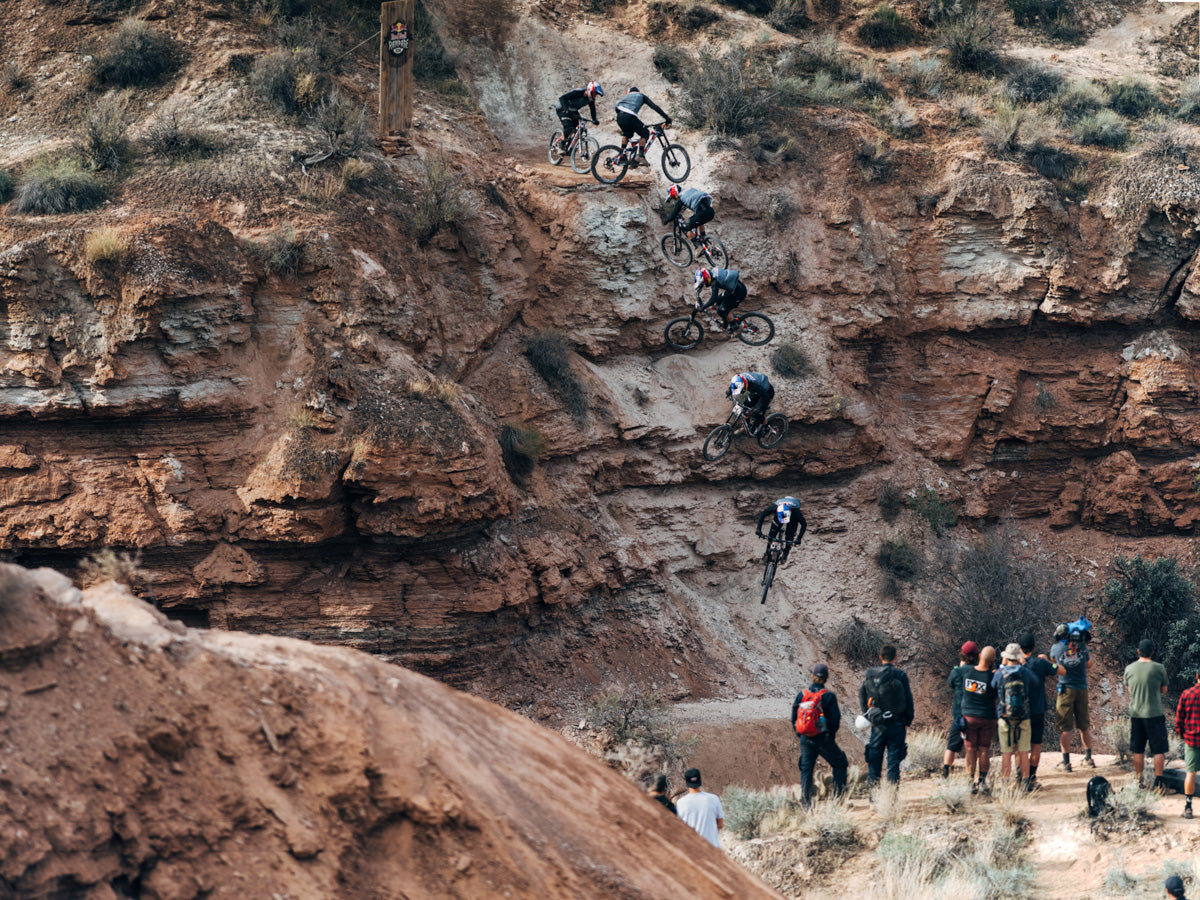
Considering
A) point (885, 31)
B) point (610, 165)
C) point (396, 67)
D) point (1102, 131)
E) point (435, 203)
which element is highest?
point (885, 31)

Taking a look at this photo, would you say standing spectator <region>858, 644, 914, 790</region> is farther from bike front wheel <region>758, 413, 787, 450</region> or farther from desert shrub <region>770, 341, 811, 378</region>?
desert shrub <region>770, 341, 811, 378</region>

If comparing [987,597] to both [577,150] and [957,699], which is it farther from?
[577,150]

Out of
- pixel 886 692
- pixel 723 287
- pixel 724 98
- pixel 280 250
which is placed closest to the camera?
pixel 886 692

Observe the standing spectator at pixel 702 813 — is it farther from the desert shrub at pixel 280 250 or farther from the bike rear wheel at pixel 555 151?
the bike rear wheel at pixel 555 151

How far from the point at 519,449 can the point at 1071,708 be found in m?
9.17

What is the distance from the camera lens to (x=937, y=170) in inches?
915

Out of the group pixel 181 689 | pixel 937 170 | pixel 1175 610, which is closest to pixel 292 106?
pixel 937 170

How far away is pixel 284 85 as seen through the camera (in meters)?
18.3

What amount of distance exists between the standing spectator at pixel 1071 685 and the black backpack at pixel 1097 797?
1539 millimetres

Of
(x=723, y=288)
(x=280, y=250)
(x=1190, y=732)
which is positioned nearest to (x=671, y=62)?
(x=723, y=288)

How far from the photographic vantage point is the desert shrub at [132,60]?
18.4 metres

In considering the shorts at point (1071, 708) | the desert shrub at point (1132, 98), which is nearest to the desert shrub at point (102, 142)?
the shorts at point (1071, 708)

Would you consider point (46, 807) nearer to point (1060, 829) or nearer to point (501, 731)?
point (501, 731)

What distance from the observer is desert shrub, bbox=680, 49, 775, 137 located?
74.7ft
